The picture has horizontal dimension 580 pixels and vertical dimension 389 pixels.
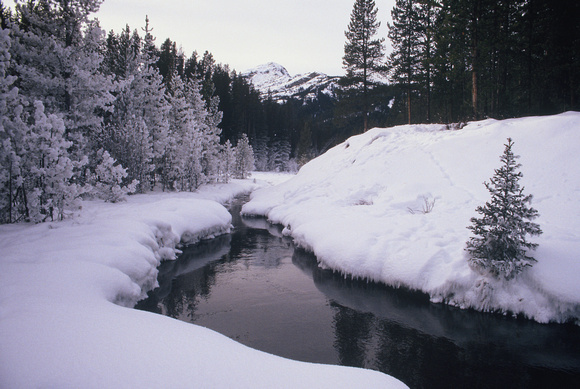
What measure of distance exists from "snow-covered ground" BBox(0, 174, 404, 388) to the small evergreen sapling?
5.27m

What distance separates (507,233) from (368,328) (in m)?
3.98

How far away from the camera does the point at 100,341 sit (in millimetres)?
3992

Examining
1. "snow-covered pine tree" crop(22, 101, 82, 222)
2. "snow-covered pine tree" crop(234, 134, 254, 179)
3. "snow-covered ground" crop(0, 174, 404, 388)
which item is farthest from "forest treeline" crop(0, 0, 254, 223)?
"snow-covered pine tree" crop(234, 134, 254, 179)

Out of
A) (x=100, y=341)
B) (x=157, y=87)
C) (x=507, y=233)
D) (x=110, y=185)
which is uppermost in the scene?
(x=157, y=87)

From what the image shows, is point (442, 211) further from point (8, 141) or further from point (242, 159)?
point (242, 159)

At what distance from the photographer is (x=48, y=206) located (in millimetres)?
9711

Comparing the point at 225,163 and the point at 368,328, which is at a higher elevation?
the point at 225,163

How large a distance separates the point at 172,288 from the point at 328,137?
7115 cm

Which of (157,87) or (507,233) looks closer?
(507,233)

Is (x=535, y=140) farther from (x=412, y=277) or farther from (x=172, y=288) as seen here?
(x=172, y=288)

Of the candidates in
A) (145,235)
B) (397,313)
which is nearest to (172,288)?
(145,235)

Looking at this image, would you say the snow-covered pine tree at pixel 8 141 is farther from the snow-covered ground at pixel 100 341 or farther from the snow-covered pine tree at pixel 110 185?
the snow-covered pine tree at pixel 110 185

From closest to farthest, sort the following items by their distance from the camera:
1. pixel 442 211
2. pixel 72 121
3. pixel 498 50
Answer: pixel 442 211 → pixel 72 121 → pixel 498 50

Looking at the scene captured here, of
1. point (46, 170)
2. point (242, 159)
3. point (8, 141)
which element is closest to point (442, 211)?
point (46, 170)
